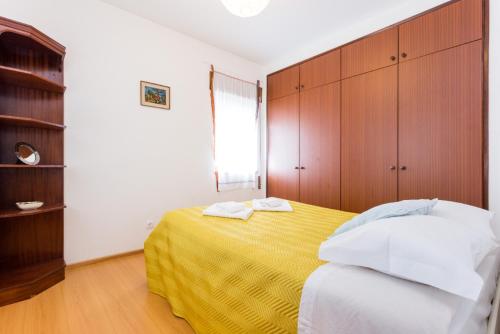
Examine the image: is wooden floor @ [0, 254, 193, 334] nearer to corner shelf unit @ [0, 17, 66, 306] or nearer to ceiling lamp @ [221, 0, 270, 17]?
corner shelf unit @ [0, 17, 66, 306]

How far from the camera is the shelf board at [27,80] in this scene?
5.84 feet

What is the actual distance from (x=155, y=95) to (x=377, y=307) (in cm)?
295

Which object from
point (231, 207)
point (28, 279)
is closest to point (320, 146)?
point (231, 207)

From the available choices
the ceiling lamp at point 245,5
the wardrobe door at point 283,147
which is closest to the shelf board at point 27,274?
the ceiling lamp at point 245,5

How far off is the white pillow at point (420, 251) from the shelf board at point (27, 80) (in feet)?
8.06

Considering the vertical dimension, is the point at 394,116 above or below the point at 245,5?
below

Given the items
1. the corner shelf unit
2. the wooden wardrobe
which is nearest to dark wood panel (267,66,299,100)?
the wooden wardrobe

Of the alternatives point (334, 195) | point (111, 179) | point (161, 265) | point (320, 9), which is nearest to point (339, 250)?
point (161, 265)

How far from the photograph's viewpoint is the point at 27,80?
1.95m

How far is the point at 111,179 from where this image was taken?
258 cm

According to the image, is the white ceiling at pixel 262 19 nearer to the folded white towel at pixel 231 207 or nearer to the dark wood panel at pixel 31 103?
the dark wood panel at pixel 31 103

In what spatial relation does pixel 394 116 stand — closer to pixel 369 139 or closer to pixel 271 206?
pixel 369 139

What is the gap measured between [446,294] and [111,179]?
2.84m

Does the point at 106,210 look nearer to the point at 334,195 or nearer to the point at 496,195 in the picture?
the point at 334,195
